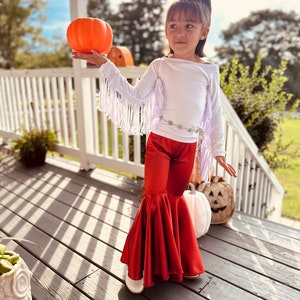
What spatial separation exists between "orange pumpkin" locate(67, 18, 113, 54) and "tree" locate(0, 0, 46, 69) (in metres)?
13.2

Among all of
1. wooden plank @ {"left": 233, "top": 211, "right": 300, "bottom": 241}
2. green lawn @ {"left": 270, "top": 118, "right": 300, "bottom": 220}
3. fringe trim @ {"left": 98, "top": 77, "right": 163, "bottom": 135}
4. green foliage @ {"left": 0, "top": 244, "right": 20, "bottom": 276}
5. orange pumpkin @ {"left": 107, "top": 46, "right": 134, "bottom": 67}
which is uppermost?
orange pumpkin @ {"left": 107, "top": 46, "right": 134, "bottom": 67}

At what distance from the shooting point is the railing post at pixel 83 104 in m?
3.00

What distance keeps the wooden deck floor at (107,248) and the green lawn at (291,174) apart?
1989mm

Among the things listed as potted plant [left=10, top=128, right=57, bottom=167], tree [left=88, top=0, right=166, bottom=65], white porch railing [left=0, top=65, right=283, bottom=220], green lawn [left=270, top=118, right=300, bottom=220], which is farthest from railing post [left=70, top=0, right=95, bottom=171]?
tree [left=88, top=0, right=166, bottom=65]

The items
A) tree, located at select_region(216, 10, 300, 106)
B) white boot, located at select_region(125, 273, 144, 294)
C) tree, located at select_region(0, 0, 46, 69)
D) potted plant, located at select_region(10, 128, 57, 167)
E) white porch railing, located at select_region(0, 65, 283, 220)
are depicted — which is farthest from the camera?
tree, located at select_region(0, 0, 46, 69)

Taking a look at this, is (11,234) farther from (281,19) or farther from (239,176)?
(281,19)

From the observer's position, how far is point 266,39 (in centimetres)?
978

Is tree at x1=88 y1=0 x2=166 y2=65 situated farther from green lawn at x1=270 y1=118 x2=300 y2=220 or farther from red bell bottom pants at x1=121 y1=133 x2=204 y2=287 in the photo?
red bell bottom pants at x1=121 y1=133 x2=204 y2=287

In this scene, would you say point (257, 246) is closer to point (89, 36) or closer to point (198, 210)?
point (198, 210)

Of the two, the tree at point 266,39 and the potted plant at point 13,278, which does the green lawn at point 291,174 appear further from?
the tree at point 266,39

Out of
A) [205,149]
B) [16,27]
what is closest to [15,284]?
[205,149]

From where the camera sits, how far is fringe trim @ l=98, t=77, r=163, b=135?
1.42 metres

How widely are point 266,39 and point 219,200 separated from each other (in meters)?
9.14

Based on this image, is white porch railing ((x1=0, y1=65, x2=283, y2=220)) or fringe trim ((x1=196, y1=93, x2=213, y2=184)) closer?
fringe trim ((x1=196, y1=93, x2=213, y2=184))
